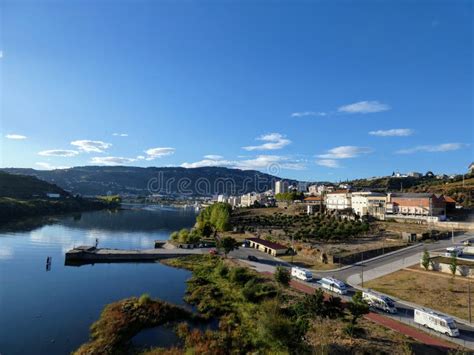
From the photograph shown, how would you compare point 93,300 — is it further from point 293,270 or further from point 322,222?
point 322,222

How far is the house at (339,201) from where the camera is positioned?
77.9 metres

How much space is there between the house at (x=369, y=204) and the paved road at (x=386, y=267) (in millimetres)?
20033

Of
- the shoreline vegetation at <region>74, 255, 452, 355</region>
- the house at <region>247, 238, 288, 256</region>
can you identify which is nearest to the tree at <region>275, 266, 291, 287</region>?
the shoreline vegetation at <region>74, 255, 452, 355</region>

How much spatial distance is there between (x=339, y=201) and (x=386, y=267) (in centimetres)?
4871

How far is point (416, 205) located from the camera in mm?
62469

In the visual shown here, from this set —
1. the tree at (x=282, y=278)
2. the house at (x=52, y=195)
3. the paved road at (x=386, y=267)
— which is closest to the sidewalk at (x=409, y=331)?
the paved road at (x=386, y=267)

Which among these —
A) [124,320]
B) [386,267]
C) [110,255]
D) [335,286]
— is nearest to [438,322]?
[335,286]

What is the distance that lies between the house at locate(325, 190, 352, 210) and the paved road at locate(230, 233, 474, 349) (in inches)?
1242

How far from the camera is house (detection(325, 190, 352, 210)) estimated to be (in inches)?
3066

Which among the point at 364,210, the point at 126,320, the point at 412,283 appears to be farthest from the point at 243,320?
the point at 364,210

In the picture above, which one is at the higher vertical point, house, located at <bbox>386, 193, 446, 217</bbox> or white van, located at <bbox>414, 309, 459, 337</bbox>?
house, located at <bbox>386, 193, 446, 217</bbox>

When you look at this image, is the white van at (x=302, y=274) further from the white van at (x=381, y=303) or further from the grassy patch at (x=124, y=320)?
the grassy patch at (x=124, y=320)

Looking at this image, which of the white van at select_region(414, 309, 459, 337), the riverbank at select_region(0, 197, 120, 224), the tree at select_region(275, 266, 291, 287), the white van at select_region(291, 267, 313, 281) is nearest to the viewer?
the white van at select_region(414, 309, 459, 337)

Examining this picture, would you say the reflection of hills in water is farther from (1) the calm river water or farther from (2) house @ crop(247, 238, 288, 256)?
(2) house @ crop(247, 238, 288, 256)
